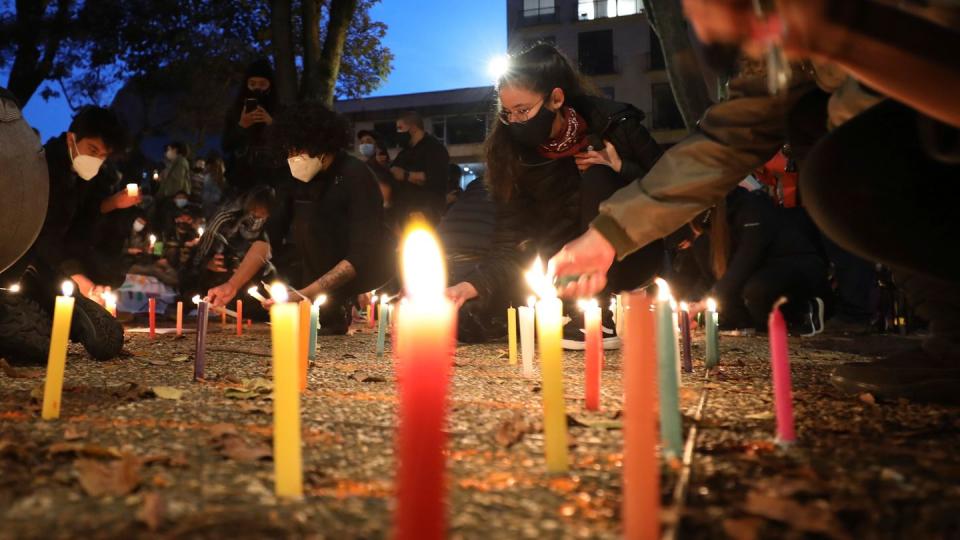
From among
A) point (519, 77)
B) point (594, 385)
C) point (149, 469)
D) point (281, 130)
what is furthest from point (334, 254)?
point (149, 469)

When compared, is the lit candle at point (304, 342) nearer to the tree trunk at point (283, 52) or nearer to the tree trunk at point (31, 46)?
the tree trunk at point (283, 52)

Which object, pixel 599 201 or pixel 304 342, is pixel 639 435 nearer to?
pixel 304 342

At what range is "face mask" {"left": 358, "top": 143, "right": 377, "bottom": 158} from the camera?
410 inches

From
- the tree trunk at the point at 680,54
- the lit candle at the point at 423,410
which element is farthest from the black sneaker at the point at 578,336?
the tree trunk at the point at 680,54

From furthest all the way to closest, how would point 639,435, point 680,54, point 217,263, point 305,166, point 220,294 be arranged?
1. point 680,54
2. point 217,263
3. point 305,166
4. point 220,294
5. point 639,435

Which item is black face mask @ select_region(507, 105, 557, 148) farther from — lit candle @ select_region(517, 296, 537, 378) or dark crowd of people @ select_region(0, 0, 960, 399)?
lit candle @ select_region(517, 296, 537, 378)

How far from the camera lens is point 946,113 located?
1.29m

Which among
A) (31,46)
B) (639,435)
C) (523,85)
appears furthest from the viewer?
(31,46)

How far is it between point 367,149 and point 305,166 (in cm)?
437

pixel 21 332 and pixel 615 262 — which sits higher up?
pixel 615 262

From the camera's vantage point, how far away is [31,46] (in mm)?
17328

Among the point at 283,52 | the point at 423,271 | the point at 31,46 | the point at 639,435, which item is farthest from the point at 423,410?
the point at 31,46

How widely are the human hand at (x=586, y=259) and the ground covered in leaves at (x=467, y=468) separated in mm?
432

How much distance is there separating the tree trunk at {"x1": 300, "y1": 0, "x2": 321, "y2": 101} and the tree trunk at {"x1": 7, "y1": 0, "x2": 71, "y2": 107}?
9.37 meters
